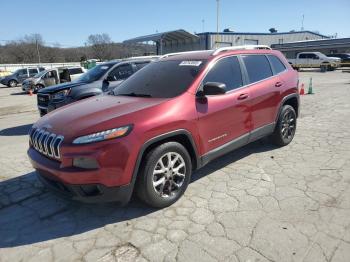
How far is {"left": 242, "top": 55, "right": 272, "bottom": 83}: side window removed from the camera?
4.97 metres

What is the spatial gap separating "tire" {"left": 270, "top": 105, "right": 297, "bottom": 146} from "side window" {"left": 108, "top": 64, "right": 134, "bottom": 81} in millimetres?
4808

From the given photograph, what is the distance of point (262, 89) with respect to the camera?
198 inches

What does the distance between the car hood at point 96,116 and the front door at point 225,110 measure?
0.64m

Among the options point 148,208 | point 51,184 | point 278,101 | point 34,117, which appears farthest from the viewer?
point 34,117

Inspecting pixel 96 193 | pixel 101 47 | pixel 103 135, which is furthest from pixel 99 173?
pixel 101 47

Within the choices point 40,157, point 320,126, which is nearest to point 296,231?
point 40,157

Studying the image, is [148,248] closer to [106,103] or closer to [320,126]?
[106,103]

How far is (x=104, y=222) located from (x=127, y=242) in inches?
20.9

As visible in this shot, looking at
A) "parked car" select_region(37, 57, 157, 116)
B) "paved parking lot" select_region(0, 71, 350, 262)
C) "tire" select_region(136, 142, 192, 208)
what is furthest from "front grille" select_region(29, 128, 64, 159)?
"parked car" select_region(37, 57, 157, 116)

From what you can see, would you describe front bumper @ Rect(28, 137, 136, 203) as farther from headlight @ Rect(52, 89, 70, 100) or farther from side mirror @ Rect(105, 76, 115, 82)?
side mirror @ Rect(105, 76, 115, 82)

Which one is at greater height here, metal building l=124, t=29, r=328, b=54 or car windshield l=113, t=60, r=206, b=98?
metal building l=124, t=29, r=328, b=54

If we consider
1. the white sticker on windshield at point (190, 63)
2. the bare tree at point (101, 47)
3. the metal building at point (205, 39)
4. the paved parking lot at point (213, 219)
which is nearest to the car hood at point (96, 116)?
the white sticker on windshield at point (190, 63)

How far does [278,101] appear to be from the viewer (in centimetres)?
545

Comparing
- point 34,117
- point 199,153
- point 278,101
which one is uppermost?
point 278,101
